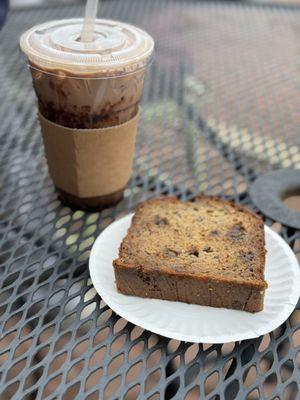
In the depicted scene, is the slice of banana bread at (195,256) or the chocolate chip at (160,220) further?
the chocolate chip at (160,220)

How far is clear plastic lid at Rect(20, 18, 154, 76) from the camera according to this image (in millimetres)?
766

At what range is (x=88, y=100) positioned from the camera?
81cm

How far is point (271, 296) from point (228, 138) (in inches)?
22.0

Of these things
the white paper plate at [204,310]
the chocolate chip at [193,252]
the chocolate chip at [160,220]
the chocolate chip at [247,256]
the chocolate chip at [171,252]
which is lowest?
the white paper plate at [204,310]

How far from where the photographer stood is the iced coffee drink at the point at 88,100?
0.78 m

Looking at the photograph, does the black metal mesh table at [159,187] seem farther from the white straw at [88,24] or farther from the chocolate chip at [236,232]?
the white straw at [88,24]

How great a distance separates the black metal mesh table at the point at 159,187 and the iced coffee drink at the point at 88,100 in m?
0.07

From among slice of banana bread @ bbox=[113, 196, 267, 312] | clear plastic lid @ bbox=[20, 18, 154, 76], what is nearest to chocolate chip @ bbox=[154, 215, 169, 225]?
slice of banana bread @ bbox=[113, 196, 267, 312]

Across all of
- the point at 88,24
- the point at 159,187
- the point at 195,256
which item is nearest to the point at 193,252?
the point at 195,256

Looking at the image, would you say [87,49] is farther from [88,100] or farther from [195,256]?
[195,256]

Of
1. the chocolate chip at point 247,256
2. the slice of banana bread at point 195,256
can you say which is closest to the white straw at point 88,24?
the slice of banana bread at point 195,256

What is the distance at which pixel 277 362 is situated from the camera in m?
0.66

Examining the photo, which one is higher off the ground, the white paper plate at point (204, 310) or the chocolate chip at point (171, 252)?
the chocolate chip at point (171, 252)

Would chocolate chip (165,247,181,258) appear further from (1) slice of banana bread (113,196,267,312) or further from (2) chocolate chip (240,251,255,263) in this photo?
(2) chocolate chip (240,251,255,263)
